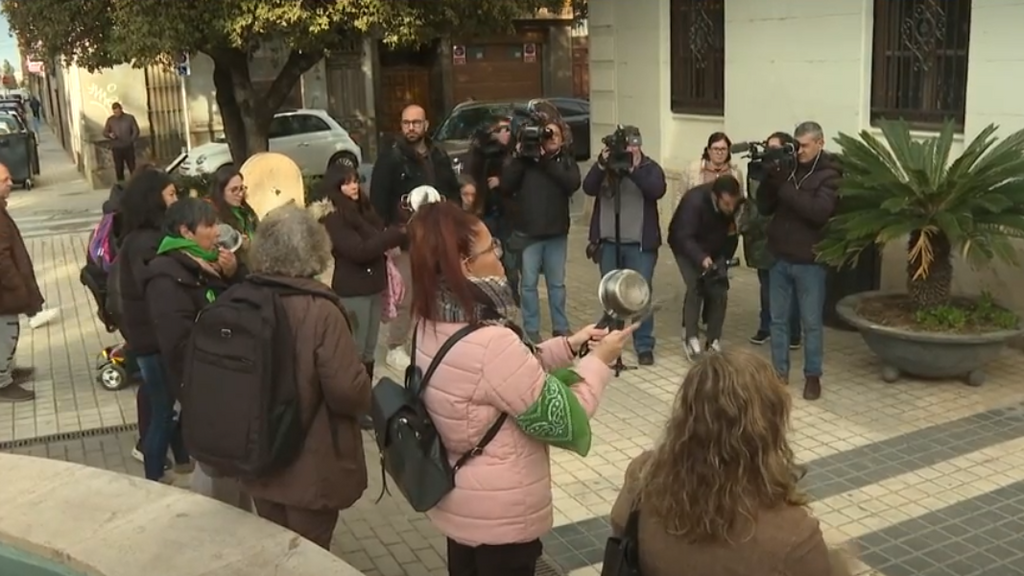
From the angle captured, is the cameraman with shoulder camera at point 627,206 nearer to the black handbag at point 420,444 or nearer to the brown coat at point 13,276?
the brown coat at point 13,276

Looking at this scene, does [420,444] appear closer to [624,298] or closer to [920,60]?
[624,298]

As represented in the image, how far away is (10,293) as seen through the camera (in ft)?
23.7

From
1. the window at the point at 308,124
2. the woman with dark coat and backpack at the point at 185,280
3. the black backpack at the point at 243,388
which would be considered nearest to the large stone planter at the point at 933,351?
the woman with dark coat and backpack at the point at 185,280

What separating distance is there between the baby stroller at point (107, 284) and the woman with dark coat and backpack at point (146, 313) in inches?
24.7

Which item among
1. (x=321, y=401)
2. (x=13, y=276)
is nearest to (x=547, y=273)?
(x=13, y=276)

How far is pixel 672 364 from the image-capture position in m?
7.58

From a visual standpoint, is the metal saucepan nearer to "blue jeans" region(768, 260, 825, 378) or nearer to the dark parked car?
"blue jeans" region(768, 260, 825, 378)

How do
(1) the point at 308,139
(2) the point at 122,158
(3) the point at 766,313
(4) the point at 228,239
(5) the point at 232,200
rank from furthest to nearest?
1. (2) the point at 122,158
2. (1) the point at 308,139
3. (3) the point at 766,313
4. (5) the point at 232,200
5. (4) the point at 228,239

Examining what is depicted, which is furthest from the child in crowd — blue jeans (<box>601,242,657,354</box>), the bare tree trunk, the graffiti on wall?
the graffiti on wall

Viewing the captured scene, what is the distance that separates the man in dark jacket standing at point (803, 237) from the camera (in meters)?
6.38

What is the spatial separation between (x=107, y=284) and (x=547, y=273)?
118 inches

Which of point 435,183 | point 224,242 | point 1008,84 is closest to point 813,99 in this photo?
point 1008,84

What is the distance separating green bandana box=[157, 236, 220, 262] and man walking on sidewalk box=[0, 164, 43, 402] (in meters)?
3.03

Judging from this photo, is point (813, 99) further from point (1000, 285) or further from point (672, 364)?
point (672, 364)
